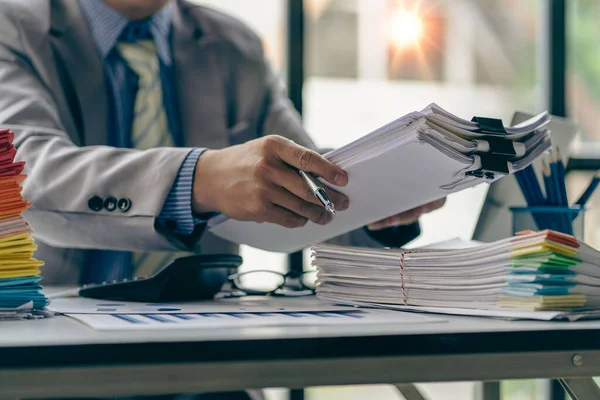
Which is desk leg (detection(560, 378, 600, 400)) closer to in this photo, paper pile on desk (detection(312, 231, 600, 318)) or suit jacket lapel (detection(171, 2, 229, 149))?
paper pile on desk (detection(312, 231, 600, 318))

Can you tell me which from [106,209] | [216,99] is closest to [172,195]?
[106,209]

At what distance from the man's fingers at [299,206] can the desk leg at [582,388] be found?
0.38m

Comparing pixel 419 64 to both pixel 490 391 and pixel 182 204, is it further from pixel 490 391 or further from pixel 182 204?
pixel 182 204

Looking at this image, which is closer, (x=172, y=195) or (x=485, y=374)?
(x=485, y=374)

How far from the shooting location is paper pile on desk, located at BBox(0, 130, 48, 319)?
73 centimetres

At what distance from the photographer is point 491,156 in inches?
31.4

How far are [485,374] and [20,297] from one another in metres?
0.46

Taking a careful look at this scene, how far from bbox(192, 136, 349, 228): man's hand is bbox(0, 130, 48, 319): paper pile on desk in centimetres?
27

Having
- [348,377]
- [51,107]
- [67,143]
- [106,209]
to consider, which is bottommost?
[348,377]

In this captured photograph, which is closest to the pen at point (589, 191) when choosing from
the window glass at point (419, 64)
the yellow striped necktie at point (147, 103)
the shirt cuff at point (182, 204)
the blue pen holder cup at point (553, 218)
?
the blue pen holder cup at point (553, 218)

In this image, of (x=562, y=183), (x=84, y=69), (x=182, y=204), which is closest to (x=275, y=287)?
(x=182, y=204)

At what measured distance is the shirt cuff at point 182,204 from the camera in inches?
39.0

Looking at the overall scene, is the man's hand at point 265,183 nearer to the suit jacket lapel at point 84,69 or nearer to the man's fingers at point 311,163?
the man's fingers at point 311,163

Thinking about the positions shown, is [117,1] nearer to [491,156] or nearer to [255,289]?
[255,289]
